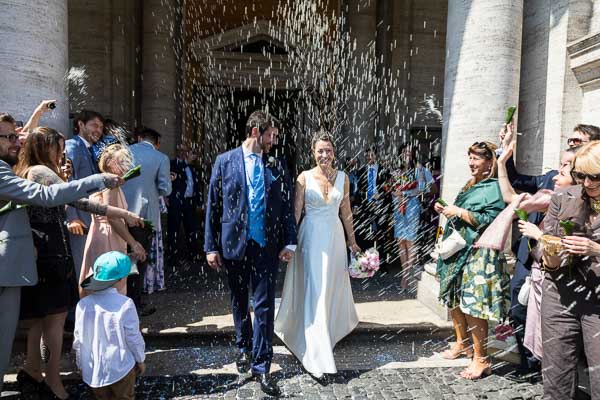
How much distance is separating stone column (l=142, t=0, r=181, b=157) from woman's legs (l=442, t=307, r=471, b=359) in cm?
695

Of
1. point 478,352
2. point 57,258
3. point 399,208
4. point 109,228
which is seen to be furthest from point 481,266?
point 57,258

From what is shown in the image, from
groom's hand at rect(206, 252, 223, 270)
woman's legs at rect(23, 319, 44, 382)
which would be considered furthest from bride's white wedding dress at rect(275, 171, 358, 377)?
woman's legs at rect(23, 319, 44, 382)

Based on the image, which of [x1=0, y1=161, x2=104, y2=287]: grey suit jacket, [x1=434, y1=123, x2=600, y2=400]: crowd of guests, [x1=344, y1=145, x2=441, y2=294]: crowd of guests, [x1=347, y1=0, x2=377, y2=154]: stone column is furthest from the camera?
[x1=347, y1=0, x2=377, y2=154]: stone column

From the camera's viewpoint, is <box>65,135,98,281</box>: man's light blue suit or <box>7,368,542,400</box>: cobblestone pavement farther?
<box>65,135,98,281</box>: man's light blue suit

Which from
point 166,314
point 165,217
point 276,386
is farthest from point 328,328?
point 165,217

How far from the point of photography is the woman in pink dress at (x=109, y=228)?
12.9 feet

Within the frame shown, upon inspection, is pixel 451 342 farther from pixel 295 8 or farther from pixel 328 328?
pixel 295 8

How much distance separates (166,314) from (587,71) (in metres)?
5.34

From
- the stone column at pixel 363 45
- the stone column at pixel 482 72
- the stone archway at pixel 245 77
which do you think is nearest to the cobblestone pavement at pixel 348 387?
the stone column at pixel 482 72

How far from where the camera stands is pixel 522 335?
4180 mm

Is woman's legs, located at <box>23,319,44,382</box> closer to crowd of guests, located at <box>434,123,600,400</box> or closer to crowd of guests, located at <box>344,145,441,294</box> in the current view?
crowd of guests, located at <box>434,123,600,400</box>

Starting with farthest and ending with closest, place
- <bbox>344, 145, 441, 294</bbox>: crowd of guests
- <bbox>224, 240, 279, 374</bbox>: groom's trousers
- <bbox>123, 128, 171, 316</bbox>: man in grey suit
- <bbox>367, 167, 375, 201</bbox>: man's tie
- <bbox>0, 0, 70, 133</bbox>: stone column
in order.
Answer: <bbox>367, 167, 375, 201</bbox>: man's tie
<bbox>344, 145, 441, 294</bbox>: crowd of guests
<bbox>123, 128, 171, 316</bbox>: man in grey suit
<bbox>0, 0, 70, 133</bbox>: stone column
<bbox>224, 240, 279, 374</bbox>: groom's trousers

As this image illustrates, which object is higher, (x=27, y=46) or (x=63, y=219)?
(x=27, y=46)

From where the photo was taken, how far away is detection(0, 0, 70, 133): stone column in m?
4.48
